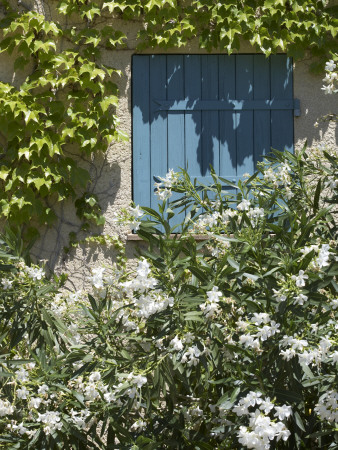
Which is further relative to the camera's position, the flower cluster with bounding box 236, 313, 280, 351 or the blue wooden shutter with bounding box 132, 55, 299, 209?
the blue wooden shutter with bounding box 132, 55, 299, 209

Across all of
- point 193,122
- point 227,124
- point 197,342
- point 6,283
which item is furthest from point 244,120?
point 197,342

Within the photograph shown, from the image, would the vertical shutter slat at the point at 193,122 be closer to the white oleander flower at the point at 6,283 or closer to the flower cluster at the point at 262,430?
the white oleander flower at the point at 6,283

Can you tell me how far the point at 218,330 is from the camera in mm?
2904

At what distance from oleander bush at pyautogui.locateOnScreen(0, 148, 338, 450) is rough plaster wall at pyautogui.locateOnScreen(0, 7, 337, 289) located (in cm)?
178

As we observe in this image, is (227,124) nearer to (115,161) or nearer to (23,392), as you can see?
(115,161)

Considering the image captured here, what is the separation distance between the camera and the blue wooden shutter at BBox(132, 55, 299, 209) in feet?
16.9

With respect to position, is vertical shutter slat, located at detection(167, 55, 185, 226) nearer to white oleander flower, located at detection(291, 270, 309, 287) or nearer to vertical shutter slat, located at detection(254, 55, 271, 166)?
vertical shutter slat, located at detection(254, 55, 271, 166)

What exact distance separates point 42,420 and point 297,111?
297 centimetres

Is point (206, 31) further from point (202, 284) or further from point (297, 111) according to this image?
point (202, 284)

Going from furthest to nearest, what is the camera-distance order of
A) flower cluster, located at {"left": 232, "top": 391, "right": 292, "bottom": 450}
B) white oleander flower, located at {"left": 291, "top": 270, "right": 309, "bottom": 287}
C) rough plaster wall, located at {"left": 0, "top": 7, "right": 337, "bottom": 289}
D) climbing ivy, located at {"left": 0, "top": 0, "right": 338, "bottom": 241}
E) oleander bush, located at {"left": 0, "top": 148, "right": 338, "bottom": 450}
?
rough plaster wall, located at {"left": 0, "top": 7, "right": 337, "bottom": 289}
climbing ivy, located at {"left": 0, "top": 0, "right": 338, "bottom": 241}
oleander bush, located at {"left": 0, "top": 148, "right": 338, "bottom": 450}
white oleander flower, located at {"left": 291, "top": 270, "right": 309, "bottom": 287}
flower cluster, located at {"left": 232, "top": 391, "right": 292, "bottom": 450}

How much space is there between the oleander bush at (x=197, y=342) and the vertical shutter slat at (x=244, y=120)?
1.76m

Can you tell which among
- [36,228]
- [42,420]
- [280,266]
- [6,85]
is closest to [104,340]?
[42,420]

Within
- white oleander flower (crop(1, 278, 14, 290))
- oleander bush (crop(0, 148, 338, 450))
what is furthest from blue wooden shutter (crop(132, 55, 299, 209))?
white oleander flower (crop(1, 278, 14, 290))

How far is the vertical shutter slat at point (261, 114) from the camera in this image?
17.0 ft
